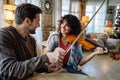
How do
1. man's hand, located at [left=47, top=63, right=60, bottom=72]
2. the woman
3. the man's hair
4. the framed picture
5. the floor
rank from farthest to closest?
the framed picture < the floor < the woman < man's hand, located at [left=47, top=63, right=60, bottom=72] < the man's hair

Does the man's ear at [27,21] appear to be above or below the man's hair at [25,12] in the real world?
below

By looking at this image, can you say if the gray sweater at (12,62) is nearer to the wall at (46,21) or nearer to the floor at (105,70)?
the floor at (105,70)

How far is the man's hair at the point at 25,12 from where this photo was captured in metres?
1.18

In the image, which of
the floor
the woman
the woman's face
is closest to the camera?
the woman

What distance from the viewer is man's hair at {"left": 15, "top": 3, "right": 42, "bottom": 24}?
1184mm

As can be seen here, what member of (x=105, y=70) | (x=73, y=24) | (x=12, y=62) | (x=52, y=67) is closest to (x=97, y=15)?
(x=105, y=70)

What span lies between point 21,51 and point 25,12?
0.86 ft

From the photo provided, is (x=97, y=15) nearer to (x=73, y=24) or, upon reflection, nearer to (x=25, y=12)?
(x=73, y=24)

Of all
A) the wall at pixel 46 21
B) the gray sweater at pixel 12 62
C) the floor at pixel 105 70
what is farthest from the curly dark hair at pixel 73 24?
the wall at pixel 46 21

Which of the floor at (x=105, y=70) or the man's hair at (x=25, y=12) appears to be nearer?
the man's hair at (x=25, y=12)

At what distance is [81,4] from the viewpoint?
9438 mm

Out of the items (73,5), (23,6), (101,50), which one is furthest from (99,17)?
(23,6)

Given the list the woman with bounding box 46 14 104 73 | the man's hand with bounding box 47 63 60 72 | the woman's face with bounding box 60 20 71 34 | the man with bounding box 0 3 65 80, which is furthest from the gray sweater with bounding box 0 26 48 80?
the woman's face with bounding box 60 20 71 34

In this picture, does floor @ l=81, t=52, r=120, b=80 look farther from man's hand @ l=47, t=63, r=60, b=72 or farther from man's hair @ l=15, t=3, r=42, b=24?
man's hair @ l=15, t=3, r=42, b=24
